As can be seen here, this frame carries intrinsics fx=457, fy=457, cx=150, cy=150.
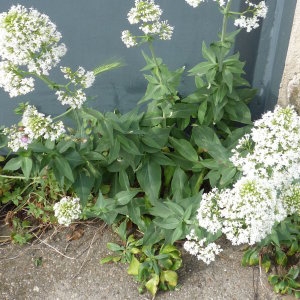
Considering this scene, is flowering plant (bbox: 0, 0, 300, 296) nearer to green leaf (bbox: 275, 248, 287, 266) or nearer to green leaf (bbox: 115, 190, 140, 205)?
green leaf (bbox: 115, 190, 140, 205)

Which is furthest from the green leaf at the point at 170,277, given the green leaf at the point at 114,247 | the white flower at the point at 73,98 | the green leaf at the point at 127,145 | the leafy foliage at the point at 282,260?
the white flower at the point at 73,98

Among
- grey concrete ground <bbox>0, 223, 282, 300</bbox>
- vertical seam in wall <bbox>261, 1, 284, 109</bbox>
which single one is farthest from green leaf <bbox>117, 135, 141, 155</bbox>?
vertical seam in wall <bbox>261, 1, 284, 109</bbox>

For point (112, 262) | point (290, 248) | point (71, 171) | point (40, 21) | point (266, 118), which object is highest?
point (40, 21)

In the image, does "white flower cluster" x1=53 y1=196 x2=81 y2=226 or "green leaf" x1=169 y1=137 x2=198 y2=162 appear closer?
"white flower cluster" x1=53 y1=196 x2=81 y2=226

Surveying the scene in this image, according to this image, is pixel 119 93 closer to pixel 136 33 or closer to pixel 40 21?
pixel 136 33

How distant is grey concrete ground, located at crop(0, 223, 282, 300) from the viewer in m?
3.34

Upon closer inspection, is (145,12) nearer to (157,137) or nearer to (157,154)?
(157,137)

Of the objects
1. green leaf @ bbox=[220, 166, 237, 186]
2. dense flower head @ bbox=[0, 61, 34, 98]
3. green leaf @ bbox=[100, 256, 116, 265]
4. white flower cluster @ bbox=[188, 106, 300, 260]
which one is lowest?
green leaf @ bbox=[100, 256, 116, 265]

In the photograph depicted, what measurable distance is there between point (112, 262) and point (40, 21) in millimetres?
1948

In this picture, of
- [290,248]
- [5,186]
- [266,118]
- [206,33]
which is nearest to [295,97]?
[206,33]

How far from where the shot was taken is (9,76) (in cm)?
250

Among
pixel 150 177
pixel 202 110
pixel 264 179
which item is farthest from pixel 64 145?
pixel 264 179

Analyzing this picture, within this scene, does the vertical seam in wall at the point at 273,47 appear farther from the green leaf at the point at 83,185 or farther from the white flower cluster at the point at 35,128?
the white flower cluster at the point at 35,128

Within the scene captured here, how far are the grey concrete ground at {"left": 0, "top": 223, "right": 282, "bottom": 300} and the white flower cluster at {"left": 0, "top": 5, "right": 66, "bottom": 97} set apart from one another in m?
1.62
